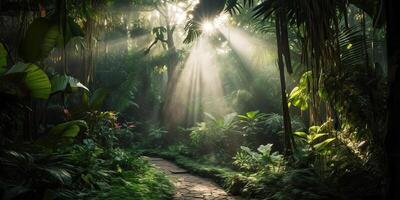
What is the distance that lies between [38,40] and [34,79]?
948mm

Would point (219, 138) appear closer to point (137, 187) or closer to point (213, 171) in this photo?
point (213, 171)

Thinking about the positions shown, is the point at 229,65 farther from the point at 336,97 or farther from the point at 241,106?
the point at 336,97

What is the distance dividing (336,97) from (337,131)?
2.48 feet

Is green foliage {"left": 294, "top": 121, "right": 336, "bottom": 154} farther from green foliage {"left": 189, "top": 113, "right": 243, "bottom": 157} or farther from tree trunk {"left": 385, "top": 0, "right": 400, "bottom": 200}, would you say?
green foliage {"left": 189, "top": 113, "right": 243, "bottom": 157}

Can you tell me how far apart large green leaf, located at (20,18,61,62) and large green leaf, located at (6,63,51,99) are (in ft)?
2.82

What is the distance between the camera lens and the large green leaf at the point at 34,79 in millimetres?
6043

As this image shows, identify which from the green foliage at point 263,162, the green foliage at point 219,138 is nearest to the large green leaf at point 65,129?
the green foliage at point 263,162

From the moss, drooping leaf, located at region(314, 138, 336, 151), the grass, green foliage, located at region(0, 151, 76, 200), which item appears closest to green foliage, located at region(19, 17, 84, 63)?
green foliage, located at region(0, 151, 76, 200)

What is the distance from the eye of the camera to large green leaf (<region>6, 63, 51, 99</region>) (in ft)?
19.8

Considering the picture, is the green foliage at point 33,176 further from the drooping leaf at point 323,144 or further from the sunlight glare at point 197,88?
the sunlight glare at point 197,88

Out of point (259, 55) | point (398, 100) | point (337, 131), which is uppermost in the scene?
point (259, 55)

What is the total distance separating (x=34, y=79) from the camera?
629 centimetres

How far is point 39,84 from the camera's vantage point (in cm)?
640

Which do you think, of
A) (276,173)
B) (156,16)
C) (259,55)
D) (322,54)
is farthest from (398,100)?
(156,16)
